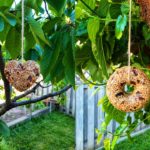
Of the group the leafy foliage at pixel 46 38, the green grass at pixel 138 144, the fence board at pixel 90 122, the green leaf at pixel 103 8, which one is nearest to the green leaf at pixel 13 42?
the leafy foliage at pixel 46 38

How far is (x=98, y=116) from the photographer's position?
304 centimetres

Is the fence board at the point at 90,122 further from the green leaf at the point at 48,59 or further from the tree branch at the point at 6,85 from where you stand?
the green leaf at the point at 48,59

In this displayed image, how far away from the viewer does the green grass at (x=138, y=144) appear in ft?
9.26

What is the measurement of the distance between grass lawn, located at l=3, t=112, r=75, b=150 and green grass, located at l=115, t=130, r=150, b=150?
385mm

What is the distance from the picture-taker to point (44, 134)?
3.35m

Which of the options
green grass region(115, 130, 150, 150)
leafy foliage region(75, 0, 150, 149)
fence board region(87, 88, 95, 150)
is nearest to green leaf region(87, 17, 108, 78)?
leafy foliage region(75, 0, 150, 149)

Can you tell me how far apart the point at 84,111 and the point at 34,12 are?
7.58 feet

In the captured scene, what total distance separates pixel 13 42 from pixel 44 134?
2.79 metres

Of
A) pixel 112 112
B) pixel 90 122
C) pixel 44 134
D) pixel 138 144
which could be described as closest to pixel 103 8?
pixel 112 112

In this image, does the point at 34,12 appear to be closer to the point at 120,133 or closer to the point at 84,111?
the point at 120,133

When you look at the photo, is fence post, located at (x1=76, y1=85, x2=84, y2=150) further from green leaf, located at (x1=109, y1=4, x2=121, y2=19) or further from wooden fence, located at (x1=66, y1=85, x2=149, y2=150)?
green leaf, located at (x1=109, y1=4, x2=121, y2=19)

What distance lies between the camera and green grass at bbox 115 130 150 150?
282cm

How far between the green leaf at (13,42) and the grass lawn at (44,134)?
2.47 metres

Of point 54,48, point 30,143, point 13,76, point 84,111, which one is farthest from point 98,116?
point 13,76
